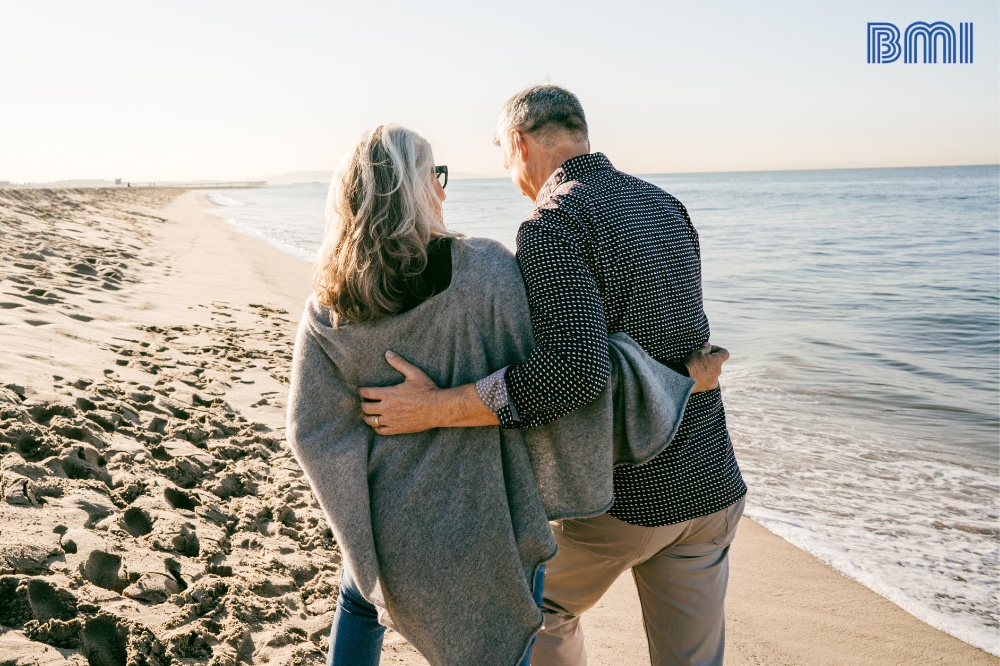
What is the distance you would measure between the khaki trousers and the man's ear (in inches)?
40.2

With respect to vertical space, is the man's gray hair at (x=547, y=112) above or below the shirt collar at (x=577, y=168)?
above

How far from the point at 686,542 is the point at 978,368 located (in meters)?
8.28

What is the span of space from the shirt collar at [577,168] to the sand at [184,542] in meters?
1.81

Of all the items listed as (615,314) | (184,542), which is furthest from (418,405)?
(184,542)

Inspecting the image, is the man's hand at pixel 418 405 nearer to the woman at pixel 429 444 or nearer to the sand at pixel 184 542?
the woman at pixel 429 444

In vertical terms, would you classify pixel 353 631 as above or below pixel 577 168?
below

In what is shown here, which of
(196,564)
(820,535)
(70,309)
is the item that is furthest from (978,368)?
(70,309)

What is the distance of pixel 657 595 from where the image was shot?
214cm

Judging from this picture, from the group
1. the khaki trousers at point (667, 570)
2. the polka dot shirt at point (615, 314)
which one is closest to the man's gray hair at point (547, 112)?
the polka dot shirt at point (615, 314)

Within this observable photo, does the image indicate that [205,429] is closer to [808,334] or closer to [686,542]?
[686,542]

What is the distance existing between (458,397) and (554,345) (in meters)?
0.24

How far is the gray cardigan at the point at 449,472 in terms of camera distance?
1.73 meters

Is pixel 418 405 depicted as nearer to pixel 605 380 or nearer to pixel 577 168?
pixel 605 380

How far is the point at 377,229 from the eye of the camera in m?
1.69
